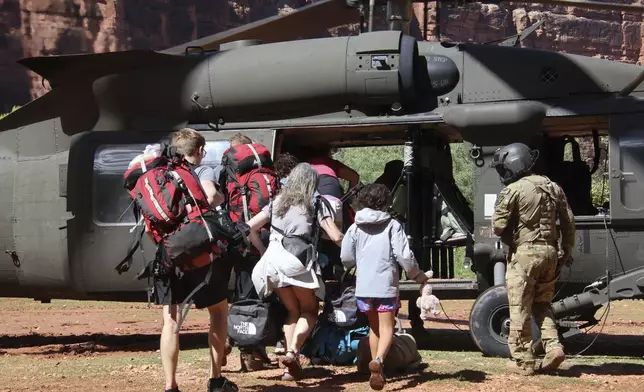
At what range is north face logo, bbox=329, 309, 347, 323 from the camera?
27.0 ft

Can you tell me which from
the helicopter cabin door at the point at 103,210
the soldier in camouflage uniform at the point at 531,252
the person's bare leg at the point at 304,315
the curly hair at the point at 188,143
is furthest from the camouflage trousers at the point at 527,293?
the helicopter cabin door at the point at 103,210

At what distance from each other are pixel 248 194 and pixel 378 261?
4.45ft

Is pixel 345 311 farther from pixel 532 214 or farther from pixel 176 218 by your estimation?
pixel 176 218

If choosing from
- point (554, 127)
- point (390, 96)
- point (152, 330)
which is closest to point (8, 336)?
point (152, 330)

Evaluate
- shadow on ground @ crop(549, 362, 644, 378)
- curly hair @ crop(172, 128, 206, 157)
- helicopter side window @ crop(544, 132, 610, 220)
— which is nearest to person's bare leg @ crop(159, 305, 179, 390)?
curly hair @ crop(172, 128, 206, 157)

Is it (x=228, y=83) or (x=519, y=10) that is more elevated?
(x=519, y=10)

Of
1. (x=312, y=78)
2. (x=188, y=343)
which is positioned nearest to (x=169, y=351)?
(x=312, y=78)

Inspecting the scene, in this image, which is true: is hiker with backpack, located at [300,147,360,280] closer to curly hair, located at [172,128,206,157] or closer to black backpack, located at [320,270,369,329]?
black backpack, located at [320,270,369,329]

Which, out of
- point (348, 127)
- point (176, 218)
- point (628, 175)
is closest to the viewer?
point (176, 218)

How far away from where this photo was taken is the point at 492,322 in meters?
9.38

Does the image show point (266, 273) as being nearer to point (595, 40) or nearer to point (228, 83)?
point (228, 83)

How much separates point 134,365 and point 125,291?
1.54m

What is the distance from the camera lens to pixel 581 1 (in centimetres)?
961

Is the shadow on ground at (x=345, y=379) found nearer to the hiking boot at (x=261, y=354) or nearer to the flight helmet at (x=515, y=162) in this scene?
the hiking boot at (x=261, y=354)
